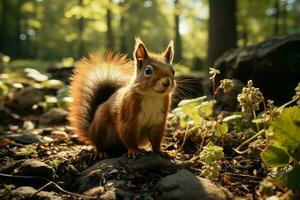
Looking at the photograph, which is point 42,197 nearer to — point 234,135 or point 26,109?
point 234,135

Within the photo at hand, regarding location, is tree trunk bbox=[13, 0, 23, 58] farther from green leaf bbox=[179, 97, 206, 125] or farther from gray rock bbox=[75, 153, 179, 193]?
gray rock bbox=[75, 153, 179, 193]

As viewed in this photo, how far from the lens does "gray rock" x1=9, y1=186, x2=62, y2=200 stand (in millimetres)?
2680

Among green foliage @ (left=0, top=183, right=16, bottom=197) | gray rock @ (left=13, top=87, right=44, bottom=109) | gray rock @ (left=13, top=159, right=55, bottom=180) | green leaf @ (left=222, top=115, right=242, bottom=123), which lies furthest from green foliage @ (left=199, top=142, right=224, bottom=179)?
gray rock @ (left=13, top=87, right=44, bottom=109)

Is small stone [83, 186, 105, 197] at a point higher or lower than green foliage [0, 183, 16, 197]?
lower

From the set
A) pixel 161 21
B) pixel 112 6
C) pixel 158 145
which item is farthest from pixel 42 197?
pixel 161 21

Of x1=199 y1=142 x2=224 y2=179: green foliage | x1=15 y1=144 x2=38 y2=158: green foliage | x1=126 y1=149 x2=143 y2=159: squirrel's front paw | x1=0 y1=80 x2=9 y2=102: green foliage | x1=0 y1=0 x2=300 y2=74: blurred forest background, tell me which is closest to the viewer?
x1=199 y1=142 x2=224 y2=179: green foliage

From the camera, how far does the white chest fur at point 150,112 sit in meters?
3.36

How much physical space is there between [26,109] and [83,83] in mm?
2858

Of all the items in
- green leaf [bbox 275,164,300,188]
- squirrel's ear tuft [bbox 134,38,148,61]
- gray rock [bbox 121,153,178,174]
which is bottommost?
gray rock [bbox 121,153,178,174]

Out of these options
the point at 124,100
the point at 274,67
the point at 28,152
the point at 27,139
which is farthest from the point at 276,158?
the point at 27,139

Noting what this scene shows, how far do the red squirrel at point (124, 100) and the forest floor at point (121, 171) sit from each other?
0.62 ft

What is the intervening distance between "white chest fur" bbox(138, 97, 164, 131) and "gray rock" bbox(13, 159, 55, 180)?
2.58 feet

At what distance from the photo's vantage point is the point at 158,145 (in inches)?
140

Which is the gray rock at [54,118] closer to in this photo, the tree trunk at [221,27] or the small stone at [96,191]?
the tree trunk at [221,27]
